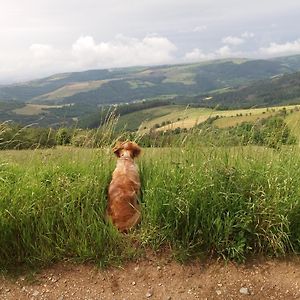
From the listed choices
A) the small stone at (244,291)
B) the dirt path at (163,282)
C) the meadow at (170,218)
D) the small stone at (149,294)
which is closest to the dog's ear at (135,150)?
the meadow at (170,218)

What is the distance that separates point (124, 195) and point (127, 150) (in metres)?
0.80

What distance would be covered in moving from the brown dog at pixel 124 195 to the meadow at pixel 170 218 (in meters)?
0.12

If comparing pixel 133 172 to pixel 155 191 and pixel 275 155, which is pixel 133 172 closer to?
pixel 155 191

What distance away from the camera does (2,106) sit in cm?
19325

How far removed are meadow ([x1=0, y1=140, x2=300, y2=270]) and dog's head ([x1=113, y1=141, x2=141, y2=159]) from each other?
71cm

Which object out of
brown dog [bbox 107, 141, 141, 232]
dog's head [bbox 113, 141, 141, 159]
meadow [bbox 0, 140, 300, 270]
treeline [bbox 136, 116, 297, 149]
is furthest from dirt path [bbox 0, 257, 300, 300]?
treeline [bbox 136, 116, 297, 149]

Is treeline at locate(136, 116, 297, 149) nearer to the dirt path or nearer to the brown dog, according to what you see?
the brown dog

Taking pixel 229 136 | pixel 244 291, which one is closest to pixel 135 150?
pixel 229 136

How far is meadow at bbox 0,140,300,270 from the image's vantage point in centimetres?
399

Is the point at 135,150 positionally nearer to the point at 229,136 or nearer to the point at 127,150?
the point at 127,150

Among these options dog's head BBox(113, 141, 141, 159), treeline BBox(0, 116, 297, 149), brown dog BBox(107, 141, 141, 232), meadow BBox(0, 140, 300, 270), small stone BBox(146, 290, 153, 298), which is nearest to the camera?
small stone BBox(146, 290, 153, 298)

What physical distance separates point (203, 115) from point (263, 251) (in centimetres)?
233

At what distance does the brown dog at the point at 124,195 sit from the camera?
4.34 m

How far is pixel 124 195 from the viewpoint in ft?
14.7
